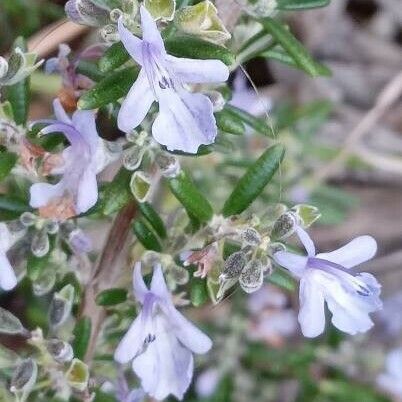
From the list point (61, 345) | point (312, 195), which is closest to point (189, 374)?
point (61, 345)

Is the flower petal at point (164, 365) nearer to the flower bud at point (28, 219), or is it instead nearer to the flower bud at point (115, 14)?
the flower bud at point (28, 219)

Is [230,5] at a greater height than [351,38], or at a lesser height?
greater

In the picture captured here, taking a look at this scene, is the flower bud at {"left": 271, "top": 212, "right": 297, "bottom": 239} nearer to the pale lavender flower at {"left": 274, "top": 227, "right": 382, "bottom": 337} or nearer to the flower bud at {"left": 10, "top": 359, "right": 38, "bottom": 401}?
the pale lavender flower at {"left": 274, "top": 227, "right": 382, "bottom": 337}

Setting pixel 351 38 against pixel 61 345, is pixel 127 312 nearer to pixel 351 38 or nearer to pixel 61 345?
pixel 61 345

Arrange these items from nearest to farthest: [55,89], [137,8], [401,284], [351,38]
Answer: [137,8], [55,89], [401,284], [351,38]

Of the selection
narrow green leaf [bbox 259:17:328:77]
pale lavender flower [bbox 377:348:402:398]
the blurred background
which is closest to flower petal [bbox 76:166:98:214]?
narrow green leaf [bbox 259:17:328:77]

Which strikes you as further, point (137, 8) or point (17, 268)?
point (17, 268)
